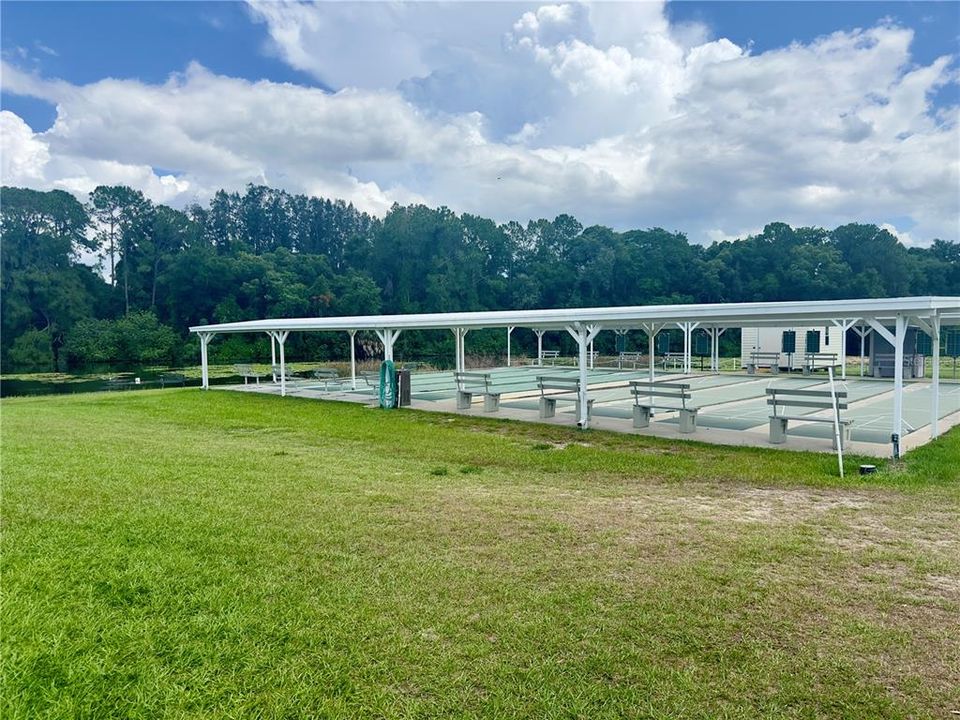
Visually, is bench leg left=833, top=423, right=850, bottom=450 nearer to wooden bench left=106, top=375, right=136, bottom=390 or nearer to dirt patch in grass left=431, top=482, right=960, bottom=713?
dirt patch in grass left=431, top=482, right=960, bottom=713

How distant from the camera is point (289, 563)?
13.0 feet

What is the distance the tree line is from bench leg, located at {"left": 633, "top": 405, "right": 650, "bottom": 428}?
3191 cm

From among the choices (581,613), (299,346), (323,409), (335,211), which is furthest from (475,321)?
(335,211)

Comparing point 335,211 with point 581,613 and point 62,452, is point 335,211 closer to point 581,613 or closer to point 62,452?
point 62,452

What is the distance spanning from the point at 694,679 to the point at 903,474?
6.05m

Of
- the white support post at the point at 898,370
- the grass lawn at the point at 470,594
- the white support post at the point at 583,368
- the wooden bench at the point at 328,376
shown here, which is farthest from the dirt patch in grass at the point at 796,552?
the wooden bench at the point at 328,376

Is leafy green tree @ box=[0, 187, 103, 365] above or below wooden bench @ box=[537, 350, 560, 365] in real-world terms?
above

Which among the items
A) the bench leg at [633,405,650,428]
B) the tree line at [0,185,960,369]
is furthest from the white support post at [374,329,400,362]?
the tree line at [0,185,960,369]

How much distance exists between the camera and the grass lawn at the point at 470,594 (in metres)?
2.61

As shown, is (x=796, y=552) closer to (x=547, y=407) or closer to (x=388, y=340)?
(x=547, y=407)

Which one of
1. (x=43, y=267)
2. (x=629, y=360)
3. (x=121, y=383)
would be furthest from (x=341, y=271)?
(x=629, y=360)

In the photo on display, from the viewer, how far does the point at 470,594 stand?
141 inches

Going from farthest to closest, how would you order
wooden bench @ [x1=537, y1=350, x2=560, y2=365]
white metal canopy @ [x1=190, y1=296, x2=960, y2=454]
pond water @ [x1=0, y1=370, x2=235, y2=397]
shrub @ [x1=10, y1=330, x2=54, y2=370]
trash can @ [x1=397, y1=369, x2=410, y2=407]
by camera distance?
shrub @ [x1=10, y1=330, x2=54, y2=370]
wooden bench @ [x1=537, y1=350, x2=560, y2=365]
pond water @ [x1=0, y1=370, x2=235, y2=397]
trash can @ [x1=397, y1=369, x2=410, y2=407]
white metal canopy @ [x1=190, y1=296, x2=960, y2=454]

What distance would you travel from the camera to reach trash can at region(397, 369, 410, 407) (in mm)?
14586
